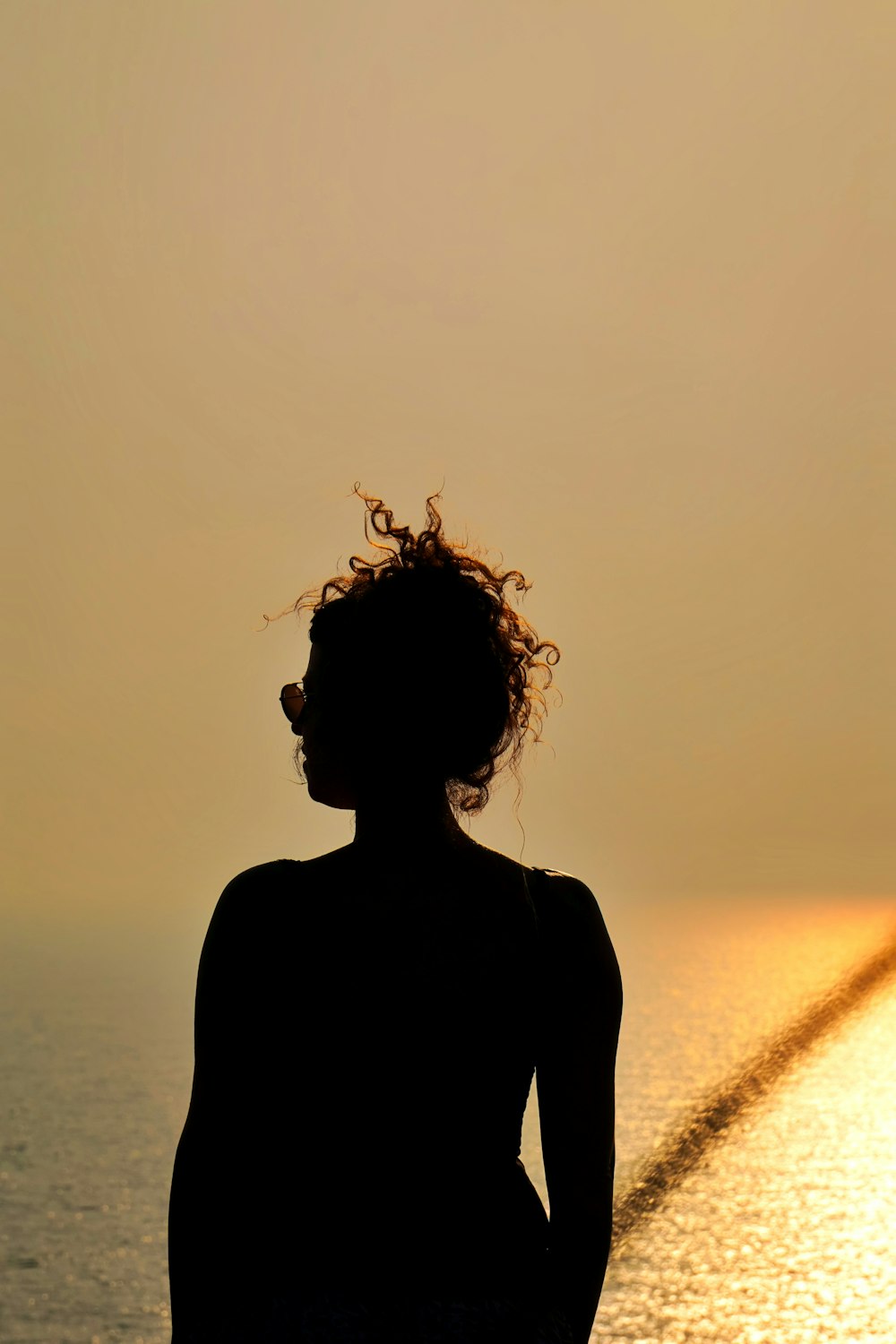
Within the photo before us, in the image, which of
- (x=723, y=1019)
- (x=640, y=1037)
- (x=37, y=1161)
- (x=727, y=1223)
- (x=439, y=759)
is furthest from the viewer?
(x=723, y=1019)

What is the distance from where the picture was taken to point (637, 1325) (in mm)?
58844

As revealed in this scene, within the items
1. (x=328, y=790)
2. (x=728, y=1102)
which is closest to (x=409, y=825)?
(x=328, y=790)

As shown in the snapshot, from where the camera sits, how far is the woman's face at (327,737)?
2.35 metres

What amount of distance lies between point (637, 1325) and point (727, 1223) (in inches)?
763

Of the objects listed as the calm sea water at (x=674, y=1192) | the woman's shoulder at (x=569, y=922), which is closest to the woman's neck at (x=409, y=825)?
the woman's shoulder at (x=569, y=922)

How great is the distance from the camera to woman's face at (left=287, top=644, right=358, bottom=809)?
235 centimetres

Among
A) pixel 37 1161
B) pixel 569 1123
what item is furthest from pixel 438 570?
pixel 37 1161

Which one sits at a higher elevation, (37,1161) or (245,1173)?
(37,1161)

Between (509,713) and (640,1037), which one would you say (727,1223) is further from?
(509,713)

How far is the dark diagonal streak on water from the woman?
7900 centimetres

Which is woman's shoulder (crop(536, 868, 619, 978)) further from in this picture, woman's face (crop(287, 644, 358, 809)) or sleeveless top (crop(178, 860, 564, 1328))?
woman's face (crop(287, 644, 358, 809))

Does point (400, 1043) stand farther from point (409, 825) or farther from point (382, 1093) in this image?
point (409, 825)

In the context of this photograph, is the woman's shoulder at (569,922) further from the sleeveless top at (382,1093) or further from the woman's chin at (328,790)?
the woman's chin at (328,790)

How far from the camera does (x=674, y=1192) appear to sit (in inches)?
3469
